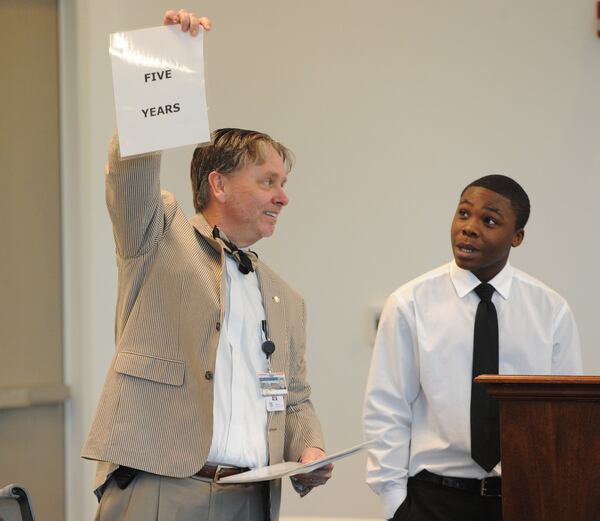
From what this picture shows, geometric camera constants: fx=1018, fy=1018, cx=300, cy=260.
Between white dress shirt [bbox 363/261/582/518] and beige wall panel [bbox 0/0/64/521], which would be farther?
beige wall panel [bbox 0/0/64/521]

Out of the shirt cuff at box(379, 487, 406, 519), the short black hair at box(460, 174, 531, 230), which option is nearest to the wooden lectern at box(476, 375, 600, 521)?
the shirt cuff at box(379, 487, 406, 519)

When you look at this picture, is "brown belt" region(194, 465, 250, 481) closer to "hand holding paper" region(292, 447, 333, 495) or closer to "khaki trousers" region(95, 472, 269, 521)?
"khaki trousers" region(95, 472, 269, 521)

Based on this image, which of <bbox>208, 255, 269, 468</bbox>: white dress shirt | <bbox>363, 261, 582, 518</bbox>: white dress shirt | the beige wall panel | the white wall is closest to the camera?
<bbox>208, 255, 269, 468</bbox>: white dress shirt

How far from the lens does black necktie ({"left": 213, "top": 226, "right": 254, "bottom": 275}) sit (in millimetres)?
2561

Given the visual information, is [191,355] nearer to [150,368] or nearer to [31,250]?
[150,368]

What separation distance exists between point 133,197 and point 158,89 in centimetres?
25

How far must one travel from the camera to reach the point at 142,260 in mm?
2430

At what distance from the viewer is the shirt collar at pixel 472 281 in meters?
3.12

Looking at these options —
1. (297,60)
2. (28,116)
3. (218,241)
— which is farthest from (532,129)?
(218,241)

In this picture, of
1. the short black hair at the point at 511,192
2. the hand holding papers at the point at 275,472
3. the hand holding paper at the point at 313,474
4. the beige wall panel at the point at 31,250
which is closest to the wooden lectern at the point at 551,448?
the hand holding papers at the point at 275,472

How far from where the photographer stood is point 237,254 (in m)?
2.58

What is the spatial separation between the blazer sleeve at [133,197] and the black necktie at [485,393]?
1103 mm

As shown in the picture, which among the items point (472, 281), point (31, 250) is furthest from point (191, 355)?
point (31, 250)

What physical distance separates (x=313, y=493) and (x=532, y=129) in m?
2.01
